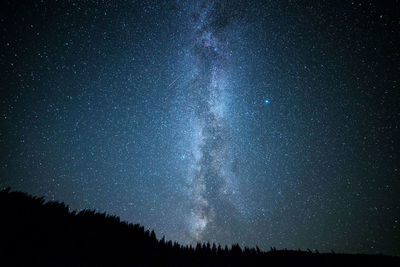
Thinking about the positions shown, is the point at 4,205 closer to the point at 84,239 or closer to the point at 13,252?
the point at 13,252

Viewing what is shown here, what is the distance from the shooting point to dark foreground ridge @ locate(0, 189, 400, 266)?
212 inches

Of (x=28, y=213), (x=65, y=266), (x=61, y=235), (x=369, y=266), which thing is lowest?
(x=65, y=266)

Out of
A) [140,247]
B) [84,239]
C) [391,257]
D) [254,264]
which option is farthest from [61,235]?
[391,257]

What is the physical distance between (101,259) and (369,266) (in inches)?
318

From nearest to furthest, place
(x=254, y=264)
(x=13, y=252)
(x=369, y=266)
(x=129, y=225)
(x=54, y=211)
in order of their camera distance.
Result: (x=13, y=252)
(x=369, y=266)
(x=254, y=264)
(x=54, y=211)
(x=129, y=225)

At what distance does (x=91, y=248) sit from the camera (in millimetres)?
6367

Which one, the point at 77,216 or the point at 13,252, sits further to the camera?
the point at 77,216

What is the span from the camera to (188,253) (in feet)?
23.9

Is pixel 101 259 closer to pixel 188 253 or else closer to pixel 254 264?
pixel 188 253

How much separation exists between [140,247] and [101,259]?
1708mm

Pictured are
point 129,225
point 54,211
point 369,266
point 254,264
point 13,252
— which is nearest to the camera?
point 13,252

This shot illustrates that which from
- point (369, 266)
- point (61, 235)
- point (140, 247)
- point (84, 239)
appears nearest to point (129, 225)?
point (140, 247)

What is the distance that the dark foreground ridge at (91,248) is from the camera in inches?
212

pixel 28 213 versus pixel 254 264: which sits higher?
pixel 28 213
